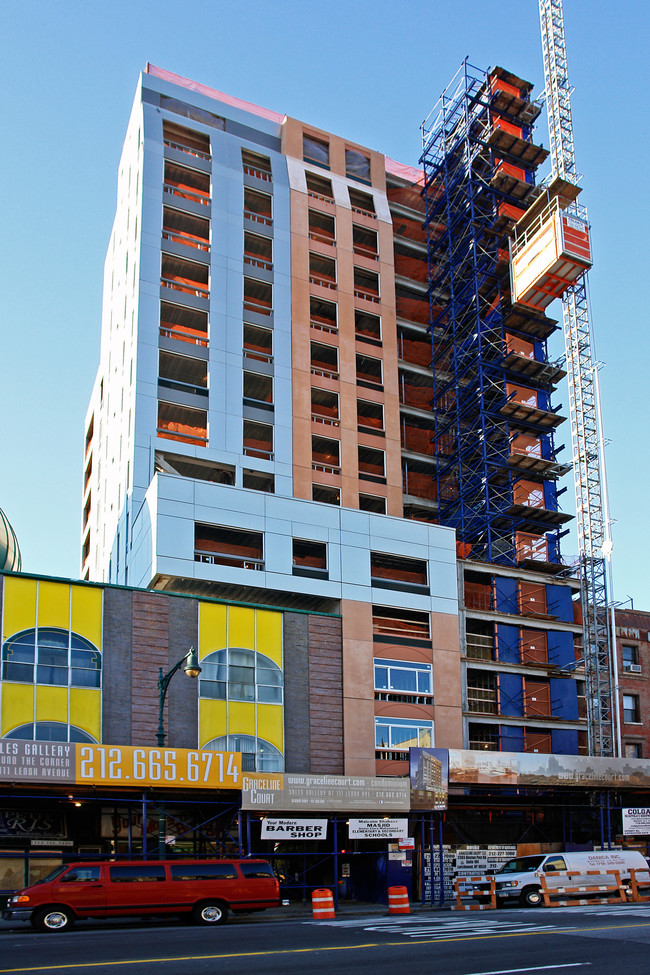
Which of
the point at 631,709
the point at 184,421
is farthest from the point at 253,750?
the point at 631,709

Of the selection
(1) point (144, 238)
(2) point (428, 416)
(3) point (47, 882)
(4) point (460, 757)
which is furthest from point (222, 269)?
(3) point (47, 882)

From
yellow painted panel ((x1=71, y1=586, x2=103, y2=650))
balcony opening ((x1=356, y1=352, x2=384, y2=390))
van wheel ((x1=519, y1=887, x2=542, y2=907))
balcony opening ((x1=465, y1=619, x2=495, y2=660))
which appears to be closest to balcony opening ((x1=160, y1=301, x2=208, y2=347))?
balcony opening ((x1=356, y1=352, x2=384, y2=390))

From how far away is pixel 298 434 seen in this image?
190 feet

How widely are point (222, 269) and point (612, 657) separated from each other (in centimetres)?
3239

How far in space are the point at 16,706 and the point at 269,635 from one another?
11470 millimetres

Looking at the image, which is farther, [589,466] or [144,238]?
[589,466]

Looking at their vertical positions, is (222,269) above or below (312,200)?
below

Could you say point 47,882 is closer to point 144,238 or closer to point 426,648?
point 426,648

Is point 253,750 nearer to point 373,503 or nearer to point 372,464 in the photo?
point 373,503

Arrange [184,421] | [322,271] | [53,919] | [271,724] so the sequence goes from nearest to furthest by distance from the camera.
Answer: [53,919] → [271,724] → [184,421] → [322,271]

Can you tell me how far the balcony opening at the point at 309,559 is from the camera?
160ft

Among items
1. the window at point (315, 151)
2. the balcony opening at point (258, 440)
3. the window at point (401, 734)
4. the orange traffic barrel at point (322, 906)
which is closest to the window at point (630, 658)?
the window at point (401, 734)

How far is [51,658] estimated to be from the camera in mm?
38094

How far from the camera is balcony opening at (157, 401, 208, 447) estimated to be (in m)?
55.4
